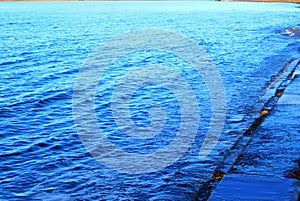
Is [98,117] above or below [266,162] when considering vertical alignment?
A: below

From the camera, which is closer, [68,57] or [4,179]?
[4,179]

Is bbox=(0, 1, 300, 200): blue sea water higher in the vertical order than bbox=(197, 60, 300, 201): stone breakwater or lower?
lower

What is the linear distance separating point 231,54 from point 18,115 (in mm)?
13935

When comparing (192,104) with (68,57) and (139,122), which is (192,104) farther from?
(68,57)

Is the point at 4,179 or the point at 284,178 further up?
the point at 284,178

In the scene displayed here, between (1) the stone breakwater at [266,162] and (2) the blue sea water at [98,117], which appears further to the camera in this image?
(2) the blue sea water at [98,117]

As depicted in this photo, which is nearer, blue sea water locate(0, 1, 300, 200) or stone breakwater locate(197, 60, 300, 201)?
stone breakwater locate(197, 60, 300, 201)

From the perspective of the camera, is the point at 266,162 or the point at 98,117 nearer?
the point at 266,162

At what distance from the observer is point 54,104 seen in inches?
551

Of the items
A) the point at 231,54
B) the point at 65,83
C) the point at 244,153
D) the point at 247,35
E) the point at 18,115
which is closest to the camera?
the point at 244,153

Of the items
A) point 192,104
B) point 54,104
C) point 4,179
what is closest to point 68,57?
point 54,104

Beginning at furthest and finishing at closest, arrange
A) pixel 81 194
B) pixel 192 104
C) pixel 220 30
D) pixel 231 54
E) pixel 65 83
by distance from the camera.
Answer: pixel 220 30 < pixel 231 54 < pixel 65 83 < pixel 192 104 < pixel 81 194

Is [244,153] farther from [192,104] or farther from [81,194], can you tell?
[192,104]

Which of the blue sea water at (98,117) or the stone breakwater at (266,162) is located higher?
the stone breakwater at (266,162)
